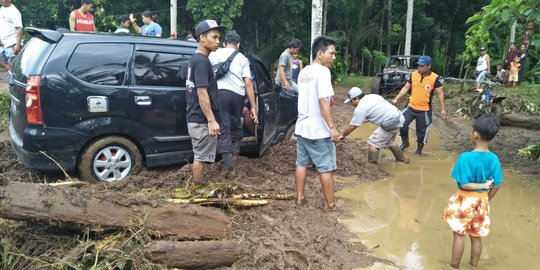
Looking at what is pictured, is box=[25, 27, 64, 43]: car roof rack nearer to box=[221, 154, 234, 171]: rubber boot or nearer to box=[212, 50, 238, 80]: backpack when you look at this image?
box=[212, 50, 238, 80]: backpack

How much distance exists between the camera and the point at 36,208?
3.08m

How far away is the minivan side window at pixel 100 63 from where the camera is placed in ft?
15.8

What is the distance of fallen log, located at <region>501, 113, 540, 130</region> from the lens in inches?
386

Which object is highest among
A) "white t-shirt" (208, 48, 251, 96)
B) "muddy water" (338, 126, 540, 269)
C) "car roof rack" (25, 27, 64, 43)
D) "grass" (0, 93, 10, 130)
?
"car roof rack" (25, 27, 64, 43)

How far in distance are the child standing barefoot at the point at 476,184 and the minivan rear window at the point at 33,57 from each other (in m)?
4.22

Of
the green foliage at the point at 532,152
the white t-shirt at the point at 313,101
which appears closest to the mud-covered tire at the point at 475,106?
the green foliage at the point at 532,152

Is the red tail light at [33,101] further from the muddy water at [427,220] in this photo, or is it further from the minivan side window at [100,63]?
the muddy water at [427,220]

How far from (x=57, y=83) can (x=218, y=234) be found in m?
2.44

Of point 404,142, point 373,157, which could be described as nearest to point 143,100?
point 373,157

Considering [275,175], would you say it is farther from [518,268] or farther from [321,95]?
[518,268]

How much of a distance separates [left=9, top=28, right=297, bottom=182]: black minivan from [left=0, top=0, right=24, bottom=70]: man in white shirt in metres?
2.86

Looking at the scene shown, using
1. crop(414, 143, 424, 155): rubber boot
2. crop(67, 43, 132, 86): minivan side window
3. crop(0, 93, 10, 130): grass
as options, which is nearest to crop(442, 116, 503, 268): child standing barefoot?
crop(67, 43, 132, 86): minivan side window

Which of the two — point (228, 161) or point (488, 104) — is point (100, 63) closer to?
point (228, 161)

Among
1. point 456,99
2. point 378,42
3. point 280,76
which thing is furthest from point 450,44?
point 280,76
